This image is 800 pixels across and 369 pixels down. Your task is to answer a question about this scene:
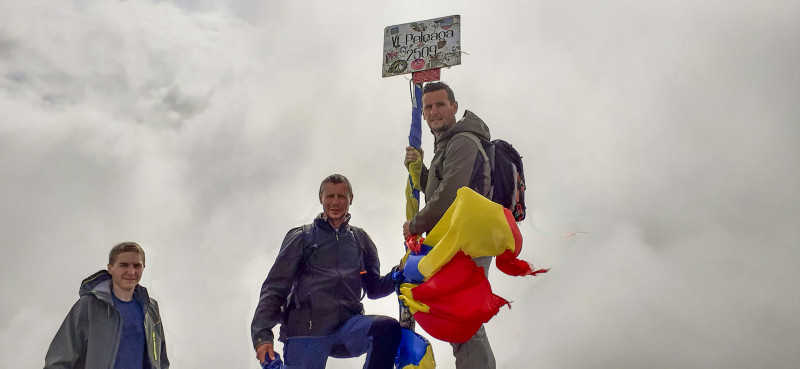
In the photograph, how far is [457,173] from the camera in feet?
17.9

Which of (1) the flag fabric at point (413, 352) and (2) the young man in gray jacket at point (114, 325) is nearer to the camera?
(1) the flag fabric at point (413, 352)

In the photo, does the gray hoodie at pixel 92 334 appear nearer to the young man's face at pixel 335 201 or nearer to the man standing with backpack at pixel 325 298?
the man standing with backpack at pixel 325 298

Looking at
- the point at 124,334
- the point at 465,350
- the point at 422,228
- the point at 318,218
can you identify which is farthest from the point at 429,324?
the point at 124,334

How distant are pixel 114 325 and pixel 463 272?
3.75 m

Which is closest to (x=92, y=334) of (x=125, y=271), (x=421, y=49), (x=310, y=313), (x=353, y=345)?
(x=125, y=271)

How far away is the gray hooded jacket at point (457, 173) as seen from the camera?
547 cm

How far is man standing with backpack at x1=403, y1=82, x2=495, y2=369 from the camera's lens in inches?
197

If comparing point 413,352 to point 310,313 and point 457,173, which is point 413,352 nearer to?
point 310,313

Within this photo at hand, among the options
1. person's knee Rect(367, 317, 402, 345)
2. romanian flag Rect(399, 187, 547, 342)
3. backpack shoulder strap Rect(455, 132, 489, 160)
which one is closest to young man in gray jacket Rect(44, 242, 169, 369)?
person's knee Rect(367, 317, 402, 345)

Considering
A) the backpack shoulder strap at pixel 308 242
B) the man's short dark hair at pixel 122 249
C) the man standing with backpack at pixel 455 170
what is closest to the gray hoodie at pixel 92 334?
the man's short dark hair at pixel 122 249

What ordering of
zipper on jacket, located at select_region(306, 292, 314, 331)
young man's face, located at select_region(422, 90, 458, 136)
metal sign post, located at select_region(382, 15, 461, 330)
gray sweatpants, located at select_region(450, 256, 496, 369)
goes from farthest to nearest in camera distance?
1. metal sign post, located at select_region(382, 15, 461, 330)
2. young man's face, located at select_region(422, 90, 458, 136)
3. zipper on jacket, located at select_region(306, 292, 314, 331)
4. gray sweatpants, located at select_region(450, 256, 496, 369)

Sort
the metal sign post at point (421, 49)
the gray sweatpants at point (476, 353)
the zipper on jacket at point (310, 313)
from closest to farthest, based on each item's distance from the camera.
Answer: the gray sweatpants at point (476, 353)
the zipper on jacket at point (310, 313)
the metal sign post at point (421, 49)

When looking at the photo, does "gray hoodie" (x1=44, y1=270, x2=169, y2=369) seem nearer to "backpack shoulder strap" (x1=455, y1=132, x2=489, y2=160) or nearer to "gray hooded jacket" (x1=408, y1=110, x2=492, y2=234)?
"gray hooded jacket" (x1=408, y1=110, x2=492, y2=234)

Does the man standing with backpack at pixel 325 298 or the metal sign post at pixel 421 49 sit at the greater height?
the metal sign post at pixel 421 49
